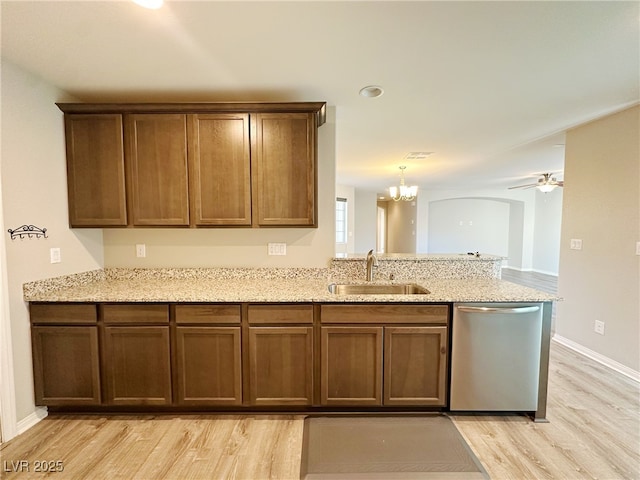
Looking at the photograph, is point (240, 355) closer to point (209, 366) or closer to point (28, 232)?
point (209, 366)

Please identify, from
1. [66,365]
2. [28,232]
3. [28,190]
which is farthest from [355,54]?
[66,365]

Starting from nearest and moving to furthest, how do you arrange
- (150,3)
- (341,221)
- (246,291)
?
(150,3) → (246,291) → (341,221)

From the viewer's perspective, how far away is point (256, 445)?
1.88m

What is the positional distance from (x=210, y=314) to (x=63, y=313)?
1021 mm

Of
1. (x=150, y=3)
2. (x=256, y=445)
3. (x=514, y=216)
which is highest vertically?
(x=150, y=3)

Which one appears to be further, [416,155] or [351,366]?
[416,155]

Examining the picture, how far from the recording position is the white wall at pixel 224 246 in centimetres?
269

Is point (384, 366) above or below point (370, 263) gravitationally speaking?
below

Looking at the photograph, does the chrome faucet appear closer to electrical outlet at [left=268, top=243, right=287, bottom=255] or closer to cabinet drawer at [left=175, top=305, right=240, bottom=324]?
electrical outlet at [left=268, top=243, right=287, bottom=255]

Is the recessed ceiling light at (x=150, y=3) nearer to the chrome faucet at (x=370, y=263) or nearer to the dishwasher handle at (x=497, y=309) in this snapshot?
the chrome faucet at (x=370, y=263)

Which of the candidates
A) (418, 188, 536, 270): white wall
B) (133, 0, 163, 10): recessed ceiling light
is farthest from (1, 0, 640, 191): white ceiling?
(418, 188, 536, 270): white wall

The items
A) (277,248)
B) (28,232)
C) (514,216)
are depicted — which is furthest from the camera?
(514,216)

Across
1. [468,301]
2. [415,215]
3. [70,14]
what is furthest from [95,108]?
[415,215]

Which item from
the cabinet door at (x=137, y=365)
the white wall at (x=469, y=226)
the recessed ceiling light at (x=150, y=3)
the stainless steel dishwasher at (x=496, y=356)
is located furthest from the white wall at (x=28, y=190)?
the white wall at (x=469, y=226)
